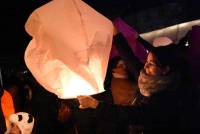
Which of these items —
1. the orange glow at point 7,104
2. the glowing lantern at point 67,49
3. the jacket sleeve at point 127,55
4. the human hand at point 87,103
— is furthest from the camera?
the orange glow at point 7,104

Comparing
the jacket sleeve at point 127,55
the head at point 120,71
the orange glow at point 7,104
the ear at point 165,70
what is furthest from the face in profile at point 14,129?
the ear at point 165,70

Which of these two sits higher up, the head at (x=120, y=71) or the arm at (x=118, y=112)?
the head at (x=120, y=71)

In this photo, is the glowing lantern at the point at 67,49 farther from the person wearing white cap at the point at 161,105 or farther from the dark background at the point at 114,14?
the dark background at the point at 114,14

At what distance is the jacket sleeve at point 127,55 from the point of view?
11.0ft

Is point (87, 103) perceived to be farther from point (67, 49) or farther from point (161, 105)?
point (67, 49)

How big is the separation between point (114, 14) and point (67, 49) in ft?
16.9

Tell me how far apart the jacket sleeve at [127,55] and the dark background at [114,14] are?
2.86 meters

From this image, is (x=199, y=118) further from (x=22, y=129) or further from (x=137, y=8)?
(x=137, y=8)

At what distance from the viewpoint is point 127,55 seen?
3.50m

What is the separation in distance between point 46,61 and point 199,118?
151cm

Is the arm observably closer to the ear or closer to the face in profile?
the ear

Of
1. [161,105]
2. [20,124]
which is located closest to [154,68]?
[161,105]

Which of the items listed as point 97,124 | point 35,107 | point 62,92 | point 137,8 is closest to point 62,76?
point 62,92

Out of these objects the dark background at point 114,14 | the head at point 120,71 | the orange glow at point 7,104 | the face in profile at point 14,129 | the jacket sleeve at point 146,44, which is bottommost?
the face in profile at point 14,129
